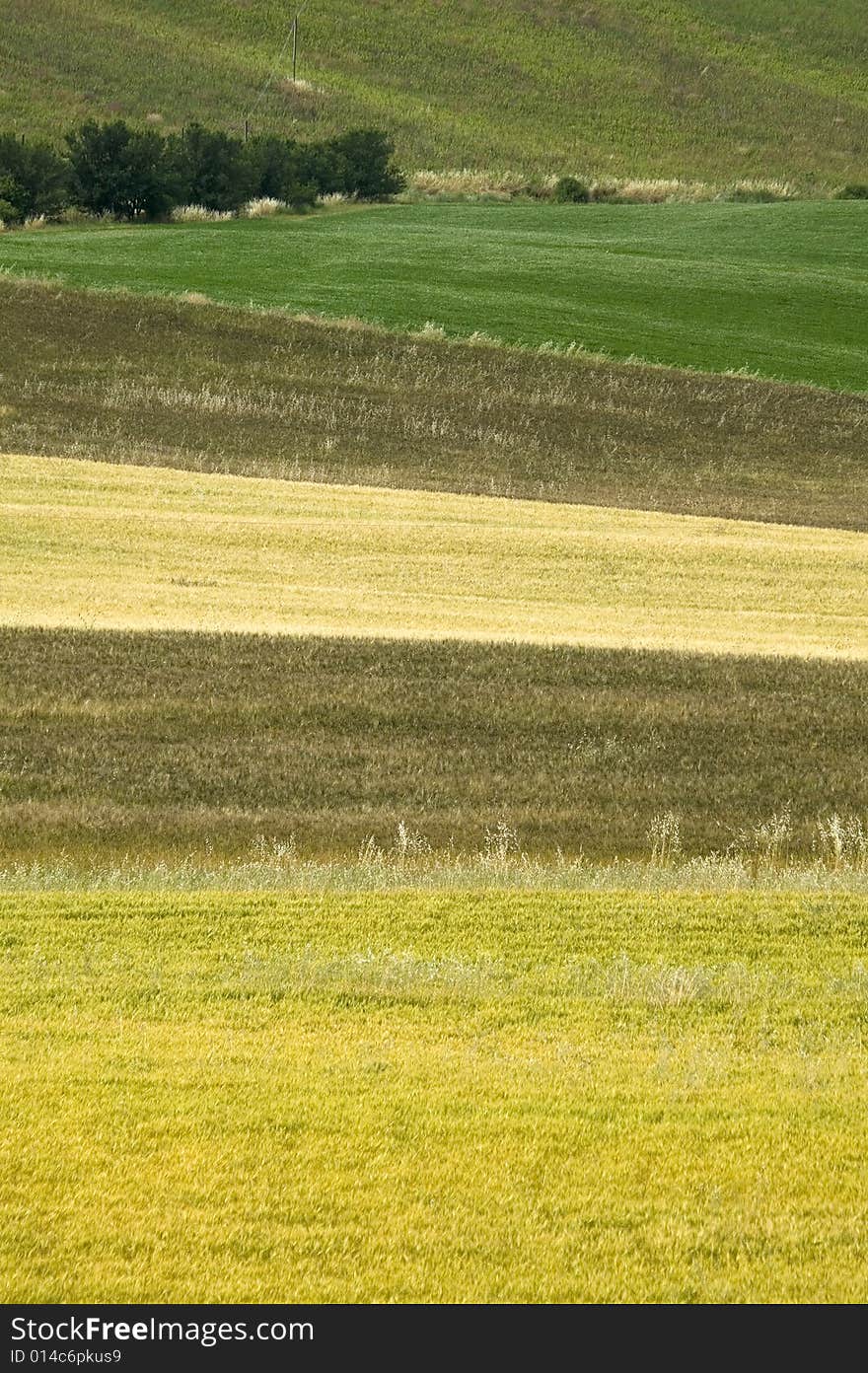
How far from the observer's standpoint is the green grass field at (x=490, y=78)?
88.3 m

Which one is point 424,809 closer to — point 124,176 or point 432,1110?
point 432,1110

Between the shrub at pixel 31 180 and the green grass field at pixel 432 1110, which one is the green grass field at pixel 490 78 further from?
the green grass field at pixel 432 1110

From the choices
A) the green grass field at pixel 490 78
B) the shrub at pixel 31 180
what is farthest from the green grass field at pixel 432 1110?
the green grass field at pixel 490 78

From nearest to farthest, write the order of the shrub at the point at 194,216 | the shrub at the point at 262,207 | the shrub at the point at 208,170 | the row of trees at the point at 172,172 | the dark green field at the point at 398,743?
the dark green field at the point at 398,743 → the row of trees at the point at 172,172 → the shrub at the point at 194,216 → the shrub at the point at 208,170 → the shrub at the point at 262,207

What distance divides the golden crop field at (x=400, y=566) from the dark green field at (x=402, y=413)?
3401mm

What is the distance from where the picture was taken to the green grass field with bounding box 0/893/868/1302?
4.84m

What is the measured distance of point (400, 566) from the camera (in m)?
21.9

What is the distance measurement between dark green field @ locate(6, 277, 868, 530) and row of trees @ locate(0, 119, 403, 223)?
67.6ft

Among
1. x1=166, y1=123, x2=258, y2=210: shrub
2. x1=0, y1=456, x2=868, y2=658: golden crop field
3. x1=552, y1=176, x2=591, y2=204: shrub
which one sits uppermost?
x1=552, y1=176, x2=591, y2=204: shrub

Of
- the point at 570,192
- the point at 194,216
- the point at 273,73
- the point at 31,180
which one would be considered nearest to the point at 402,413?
the point at 31,180

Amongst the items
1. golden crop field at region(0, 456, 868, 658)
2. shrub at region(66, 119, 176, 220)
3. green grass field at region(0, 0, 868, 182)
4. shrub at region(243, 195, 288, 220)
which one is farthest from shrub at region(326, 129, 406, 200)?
golden crop field at region(0, 456, 868, 658)

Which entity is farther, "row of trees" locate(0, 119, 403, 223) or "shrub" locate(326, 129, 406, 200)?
"shrub" locate(326, 129, 406, 200)

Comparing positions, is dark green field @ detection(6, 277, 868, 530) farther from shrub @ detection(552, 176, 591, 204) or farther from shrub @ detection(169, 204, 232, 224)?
shrub @ detection(552, 176, 591, 204)
